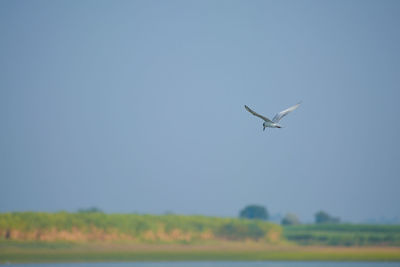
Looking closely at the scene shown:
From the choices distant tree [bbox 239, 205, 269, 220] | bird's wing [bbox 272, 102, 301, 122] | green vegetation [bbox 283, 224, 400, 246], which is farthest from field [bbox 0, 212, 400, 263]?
distant tree [bbox 239, 205, 269, 220]

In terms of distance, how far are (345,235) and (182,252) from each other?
17.4 metres

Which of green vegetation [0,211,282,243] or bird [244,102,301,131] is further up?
bird [244,102,301,131]

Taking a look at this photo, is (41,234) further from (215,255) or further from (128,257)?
(215,255)

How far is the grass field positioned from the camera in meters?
61.1

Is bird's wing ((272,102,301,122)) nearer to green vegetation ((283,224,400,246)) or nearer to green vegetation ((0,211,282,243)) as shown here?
green vegetation ((0,211,282,243))

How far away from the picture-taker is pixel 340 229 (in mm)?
79625

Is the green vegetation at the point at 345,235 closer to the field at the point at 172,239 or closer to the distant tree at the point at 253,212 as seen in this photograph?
the field at the point at 172,239

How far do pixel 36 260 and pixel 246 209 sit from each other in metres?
65.9

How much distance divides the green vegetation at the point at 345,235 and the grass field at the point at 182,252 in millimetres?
2286

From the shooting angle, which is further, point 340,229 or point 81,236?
point 340,229

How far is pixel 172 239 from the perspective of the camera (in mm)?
70375

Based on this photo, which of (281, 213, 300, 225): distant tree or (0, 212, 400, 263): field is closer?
(0, 212, 400, 263): field

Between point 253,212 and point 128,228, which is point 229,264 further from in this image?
point 253,212

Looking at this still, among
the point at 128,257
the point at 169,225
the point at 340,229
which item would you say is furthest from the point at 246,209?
the point at 128,257
